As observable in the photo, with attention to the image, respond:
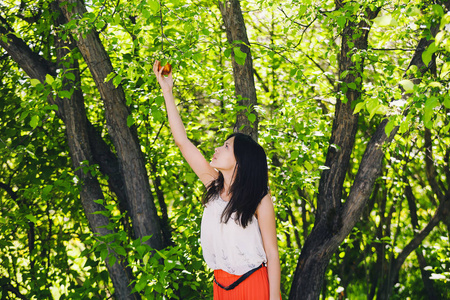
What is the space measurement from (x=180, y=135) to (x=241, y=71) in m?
1.20

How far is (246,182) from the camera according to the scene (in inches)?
103

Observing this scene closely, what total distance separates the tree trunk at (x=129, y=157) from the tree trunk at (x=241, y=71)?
2.92 ft

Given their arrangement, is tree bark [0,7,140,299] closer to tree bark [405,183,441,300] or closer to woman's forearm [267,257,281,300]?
woman's forearm [267,257,281,300]

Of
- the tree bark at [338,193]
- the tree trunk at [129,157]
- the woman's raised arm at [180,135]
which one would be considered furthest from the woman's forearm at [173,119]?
the tree bark at [338,193]

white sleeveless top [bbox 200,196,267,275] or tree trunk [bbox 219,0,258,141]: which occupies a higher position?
tree trunk [bbox 219,0,258,141]

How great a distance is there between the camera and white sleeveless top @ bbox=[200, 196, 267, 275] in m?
2.55

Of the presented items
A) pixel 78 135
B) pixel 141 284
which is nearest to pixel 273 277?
pixel 141 284

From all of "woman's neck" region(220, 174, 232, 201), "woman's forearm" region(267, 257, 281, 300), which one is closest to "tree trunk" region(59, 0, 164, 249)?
"woman's neck" region(220, 174, 232, 201)

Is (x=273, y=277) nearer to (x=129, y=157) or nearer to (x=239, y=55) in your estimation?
(x=239, y=55)

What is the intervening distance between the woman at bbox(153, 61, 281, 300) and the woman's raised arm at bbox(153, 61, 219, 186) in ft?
0.07

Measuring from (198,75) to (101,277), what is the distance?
2010 mm

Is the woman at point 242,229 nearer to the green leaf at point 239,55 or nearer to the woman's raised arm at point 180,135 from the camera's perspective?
the woman's raised arm at point 180,135

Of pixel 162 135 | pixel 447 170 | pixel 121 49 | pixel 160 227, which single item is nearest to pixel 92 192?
pixel 160 227

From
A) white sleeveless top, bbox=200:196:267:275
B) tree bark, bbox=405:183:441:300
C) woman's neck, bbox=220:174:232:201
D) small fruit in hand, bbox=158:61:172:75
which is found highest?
Answer: small fruit in hand, bbox=158:61:172:75
